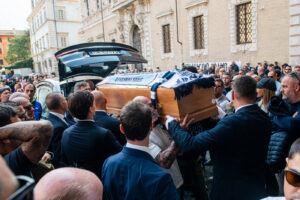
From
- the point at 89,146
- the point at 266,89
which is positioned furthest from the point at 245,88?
the point at 89,146

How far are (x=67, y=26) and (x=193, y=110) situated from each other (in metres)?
42.2

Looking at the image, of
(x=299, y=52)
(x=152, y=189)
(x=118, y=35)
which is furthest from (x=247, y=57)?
(x=118, y=35)

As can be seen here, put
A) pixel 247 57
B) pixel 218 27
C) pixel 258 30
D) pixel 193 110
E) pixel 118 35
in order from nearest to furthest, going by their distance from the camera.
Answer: pixel 193 110, pixel 258 30, pixel 247 57, pixel 218 27, pixel 118 35

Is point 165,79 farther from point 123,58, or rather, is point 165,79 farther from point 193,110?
point 123,58

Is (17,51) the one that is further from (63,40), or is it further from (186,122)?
(186,122)

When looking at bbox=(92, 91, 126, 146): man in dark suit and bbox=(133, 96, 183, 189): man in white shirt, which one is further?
bbox=(92, 91, 126, 146): man in dark suit

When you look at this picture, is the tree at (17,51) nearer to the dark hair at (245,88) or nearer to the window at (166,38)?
the window at (166,38)

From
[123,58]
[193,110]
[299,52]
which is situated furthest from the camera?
[299,52]

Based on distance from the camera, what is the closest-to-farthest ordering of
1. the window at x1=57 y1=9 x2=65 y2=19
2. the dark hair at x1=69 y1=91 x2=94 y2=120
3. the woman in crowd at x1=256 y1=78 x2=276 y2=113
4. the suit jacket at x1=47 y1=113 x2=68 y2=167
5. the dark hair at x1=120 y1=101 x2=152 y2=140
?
the dark hair at x1=120 y1=101 x2=152 y2=140 → the dark hair at x1=69 y1=91 x2=94 y2=120 → the suit jacket at x1=47 y1=113 x2=68 y2=167 → the woman in crowd at x1=256 y1=78 x2=276 y2=113 → the window at x1=57 y1=9 x2=65 y2=19

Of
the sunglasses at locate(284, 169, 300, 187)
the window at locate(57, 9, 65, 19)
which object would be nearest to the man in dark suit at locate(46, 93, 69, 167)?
the sunglasses at locate(284, 169, 300, 187)

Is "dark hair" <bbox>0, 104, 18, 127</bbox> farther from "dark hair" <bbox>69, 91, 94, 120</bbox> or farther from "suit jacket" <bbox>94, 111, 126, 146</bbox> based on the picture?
"suit jacket" <bbox>94, 111, 126, 146</bbox>

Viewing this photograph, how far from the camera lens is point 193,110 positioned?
7.53 feet

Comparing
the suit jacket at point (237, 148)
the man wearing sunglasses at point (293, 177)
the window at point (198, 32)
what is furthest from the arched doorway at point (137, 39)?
the man wearing sunglasses at point (293, 177)

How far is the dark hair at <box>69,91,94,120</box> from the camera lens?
8.01 feet
